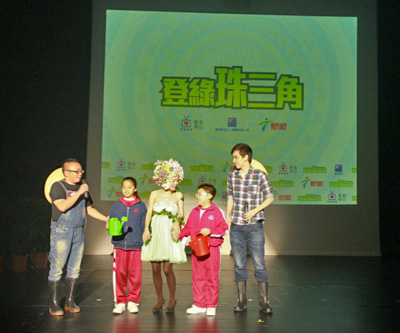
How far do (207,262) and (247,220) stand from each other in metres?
0.46

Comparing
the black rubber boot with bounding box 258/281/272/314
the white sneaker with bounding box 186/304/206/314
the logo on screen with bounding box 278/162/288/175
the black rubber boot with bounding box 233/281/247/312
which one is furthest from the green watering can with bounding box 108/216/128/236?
the logo on screen with bounding box 278/162/288/175

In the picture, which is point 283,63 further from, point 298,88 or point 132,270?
point 132,270

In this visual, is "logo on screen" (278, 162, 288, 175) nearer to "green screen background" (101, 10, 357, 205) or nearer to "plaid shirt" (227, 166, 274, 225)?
"green screen background" (101, 10, 357, 205)

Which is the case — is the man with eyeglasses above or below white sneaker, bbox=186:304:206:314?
above

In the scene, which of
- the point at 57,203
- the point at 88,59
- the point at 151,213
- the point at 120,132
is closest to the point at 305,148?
the point at 120,132

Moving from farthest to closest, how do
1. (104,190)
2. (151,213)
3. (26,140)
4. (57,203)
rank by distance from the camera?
(104,190) < (26,140) < (151,213) < (57,203)

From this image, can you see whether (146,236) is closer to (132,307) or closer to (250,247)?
(132,307)

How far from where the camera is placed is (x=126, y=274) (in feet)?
12.4

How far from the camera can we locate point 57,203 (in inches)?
141

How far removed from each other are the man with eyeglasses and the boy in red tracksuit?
90 cm

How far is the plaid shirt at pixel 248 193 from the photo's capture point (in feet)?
12.6

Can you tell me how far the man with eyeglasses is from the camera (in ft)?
11.8

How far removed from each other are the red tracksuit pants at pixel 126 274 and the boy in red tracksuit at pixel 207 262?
1.47 feet

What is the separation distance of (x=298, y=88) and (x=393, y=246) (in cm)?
303
